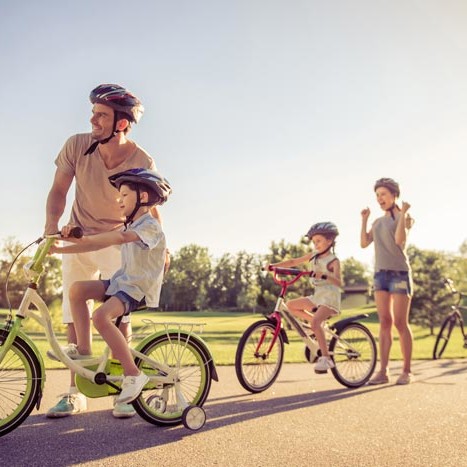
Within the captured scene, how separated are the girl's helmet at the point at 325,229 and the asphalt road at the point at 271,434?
71.2 inches

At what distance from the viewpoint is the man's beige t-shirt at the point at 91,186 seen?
173 inches

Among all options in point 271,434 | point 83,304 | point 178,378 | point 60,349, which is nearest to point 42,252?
point 83,304

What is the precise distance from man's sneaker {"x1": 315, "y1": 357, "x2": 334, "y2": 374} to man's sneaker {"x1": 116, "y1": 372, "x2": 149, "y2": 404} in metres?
2.72

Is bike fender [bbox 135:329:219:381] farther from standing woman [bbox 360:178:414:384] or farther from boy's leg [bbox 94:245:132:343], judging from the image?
standing woman [bbox 360:178:414:384]

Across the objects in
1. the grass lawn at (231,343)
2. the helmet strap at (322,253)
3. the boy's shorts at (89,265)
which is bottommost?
the grass lawn at (231,343)

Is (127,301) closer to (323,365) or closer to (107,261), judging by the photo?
(107,261)

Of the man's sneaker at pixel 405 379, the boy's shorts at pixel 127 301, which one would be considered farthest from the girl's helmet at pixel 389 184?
the boy's shorts at pixel 127 301

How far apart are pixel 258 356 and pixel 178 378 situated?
1885mm

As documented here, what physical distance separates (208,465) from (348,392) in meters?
3.05

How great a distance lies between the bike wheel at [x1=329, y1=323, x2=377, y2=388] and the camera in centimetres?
612

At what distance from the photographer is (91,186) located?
4398mm

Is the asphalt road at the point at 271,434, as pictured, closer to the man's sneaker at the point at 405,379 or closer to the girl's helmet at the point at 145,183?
the man's sneaker at the point at 405,379

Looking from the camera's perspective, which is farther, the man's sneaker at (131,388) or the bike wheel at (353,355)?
the bike wheel at (353,355)

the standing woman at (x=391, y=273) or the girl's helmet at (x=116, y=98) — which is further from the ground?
the girl's helmet at (x=116, y=98)
